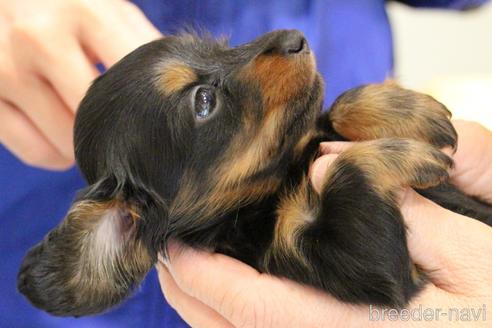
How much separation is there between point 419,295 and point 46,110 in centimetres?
99

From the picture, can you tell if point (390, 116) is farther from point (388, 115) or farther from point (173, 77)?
point (173, 77)

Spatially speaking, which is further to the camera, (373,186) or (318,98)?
(318,98)

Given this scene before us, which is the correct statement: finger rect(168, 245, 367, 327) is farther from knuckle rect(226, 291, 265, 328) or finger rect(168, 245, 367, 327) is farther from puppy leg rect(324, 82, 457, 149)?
puppy leg rect(324, 82, 457, 149)

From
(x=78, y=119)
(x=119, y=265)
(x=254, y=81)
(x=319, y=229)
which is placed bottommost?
(x=319, y=229)

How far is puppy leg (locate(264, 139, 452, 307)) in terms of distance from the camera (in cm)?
120

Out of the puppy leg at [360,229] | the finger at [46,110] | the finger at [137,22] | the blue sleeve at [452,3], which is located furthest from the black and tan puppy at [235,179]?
the blue sleeve at [452,3]

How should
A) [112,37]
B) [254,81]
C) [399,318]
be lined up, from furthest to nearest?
[112,37], [254,81], [399,318]

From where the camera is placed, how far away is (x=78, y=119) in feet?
4.25

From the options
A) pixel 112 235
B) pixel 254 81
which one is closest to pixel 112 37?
pixel 254 81

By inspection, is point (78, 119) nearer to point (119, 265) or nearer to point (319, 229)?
point (119, 265)

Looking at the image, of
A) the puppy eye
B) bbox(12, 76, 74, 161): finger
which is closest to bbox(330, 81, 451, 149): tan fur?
the puppy eye

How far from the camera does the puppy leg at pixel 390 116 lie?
146 centimetres

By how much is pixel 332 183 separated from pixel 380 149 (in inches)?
5.2

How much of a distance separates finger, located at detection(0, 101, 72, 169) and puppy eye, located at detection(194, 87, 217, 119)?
0.45m
